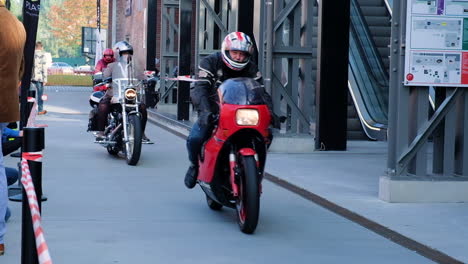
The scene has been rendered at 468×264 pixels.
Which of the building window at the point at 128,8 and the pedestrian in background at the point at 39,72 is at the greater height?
Answer: the building window at the point at 128,8

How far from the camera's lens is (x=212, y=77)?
852 cm

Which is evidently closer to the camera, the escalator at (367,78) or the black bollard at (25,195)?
the black bollard at (25,195)

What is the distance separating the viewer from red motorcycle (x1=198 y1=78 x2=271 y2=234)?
7.54 m

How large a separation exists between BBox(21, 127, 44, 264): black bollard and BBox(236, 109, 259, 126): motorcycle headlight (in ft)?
10.2

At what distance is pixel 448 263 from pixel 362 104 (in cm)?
1217

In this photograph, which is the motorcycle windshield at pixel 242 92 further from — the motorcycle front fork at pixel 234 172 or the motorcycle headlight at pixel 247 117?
the motorcycle front fork at pixel 234 172

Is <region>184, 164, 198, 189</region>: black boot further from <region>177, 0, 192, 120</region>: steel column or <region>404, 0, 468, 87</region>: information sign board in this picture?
<region>177, 0, 192, 120</region>: steel column

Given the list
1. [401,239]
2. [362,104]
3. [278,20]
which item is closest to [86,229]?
[401,239]

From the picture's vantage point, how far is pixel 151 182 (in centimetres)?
1098

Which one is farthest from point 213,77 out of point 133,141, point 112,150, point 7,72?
point 112,150

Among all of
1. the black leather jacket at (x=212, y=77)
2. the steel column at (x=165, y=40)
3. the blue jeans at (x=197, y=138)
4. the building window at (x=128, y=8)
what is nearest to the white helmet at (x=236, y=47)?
the black leather jacket at (x=212, y=77)

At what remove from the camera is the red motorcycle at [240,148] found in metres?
7.54

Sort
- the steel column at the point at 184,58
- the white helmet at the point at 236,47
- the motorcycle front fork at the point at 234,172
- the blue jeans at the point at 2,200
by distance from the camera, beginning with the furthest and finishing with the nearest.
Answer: the steel column at the point at 184,58 < the white helmet at the point at 236,47 < the motorcycle front fork at the point at 234,172 < the blue jeans at the point at 2,200

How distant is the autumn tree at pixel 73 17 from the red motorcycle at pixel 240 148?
80298 mm
